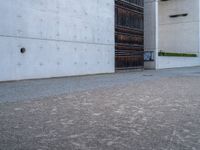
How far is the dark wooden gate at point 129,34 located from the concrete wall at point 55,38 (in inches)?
36.5

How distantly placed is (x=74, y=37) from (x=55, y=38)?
1.45 m

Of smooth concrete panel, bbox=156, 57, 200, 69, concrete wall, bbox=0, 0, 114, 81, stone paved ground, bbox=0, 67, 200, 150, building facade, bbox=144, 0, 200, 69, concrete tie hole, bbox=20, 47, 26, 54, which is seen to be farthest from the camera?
building facade, bbox=144, 0, 200, 69

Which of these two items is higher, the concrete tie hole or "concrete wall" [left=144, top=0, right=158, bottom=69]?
"concrete wall" [left=144, top=0, right=158, bottom=69]

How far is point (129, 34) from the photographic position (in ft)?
63.1

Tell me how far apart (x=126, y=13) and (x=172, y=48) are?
47.8 ft

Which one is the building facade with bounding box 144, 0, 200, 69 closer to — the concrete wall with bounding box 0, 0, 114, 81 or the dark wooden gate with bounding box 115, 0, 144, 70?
the dark wooden gate with bounding box 115, 0, 144, 70

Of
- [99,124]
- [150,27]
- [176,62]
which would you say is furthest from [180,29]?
[99,124]

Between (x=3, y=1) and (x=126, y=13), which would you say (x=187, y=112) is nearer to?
(x=3, y=1)

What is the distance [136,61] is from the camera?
66.6 ft

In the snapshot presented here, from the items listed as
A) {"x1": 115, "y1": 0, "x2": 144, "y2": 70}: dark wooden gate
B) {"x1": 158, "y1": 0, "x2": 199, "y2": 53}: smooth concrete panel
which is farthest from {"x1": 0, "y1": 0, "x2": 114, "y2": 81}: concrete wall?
{"x1": 158, "y1": 0, "x2": 199, "y2": 53}: smooth concrete panel

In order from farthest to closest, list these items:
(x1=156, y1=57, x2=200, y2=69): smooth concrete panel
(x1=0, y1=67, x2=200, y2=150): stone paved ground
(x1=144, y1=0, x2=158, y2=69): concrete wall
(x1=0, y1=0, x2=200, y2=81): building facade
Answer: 1. (x1=156, y1=57, x2=200, y2=69): smooth concrete panel
2. (x1=144, y1=0, x2=158, y2=69): concrete wall
3. (x1=0, y1=0, x2=200, y2=81): building facade
4. (x1=0, y1=67, x2=200, y2=150): stone paved ground

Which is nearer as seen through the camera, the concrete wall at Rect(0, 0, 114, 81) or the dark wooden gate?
the concrete wall at Rect(0, 0, 114, 81)

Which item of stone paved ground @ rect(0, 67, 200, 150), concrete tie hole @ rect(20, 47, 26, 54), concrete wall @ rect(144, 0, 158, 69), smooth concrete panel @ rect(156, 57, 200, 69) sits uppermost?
concrete wall @ rect(144, 0, 158, 69)

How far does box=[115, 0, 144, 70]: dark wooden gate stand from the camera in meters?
17.8
